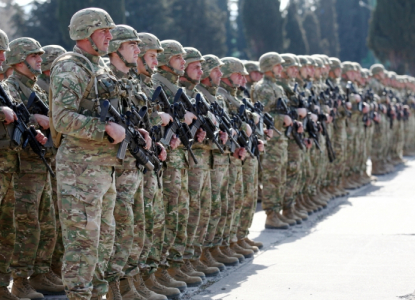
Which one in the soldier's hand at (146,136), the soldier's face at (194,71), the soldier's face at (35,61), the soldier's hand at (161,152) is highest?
the soldier's face at (35,61)

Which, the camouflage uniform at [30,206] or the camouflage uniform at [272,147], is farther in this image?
the camouflage uniform at [272,147]

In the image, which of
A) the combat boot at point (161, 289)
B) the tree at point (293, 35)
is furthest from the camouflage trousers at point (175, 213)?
the tree at point (293, 35)

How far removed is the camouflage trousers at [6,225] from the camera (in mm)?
6094

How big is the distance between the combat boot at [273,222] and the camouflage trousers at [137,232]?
178 inches

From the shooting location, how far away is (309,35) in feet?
190

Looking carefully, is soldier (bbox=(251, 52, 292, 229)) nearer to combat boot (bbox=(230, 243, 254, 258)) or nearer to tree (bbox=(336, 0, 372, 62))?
combat boot (bbox=(230, 243, 254, 258))

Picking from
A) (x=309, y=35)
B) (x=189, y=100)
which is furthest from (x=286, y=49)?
(x=189, y=100)

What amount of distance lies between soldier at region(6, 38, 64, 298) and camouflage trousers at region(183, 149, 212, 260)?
128 centimetres

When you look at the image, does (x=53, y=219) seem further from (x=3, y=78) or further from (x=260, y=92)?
(x=260, y=92)

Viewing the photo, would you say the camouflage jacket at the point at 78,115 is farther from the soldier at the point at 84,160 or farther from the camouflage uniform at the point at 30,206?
the camouflage uniform at the point at 30,206

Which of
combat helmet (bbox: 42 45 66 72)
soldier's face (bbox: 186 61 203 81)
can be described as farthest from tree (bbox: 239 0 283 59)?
combat helmet (bbox: 42 45 66 72)

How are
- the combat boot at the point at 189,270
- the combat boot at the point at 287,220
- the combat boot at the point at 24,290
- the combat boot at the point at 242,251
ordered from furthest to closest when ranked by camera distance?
the combat boot at the point at 287,220 < the combat boot at the point at 242,251 < the combat boot at the point at 189,270 < the combat boot at the point at 24,290

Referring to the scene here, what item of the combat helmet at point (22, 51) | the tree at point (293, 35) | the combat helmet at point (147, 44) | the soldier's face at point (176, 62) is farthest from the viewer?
the tree at point (293, 35)

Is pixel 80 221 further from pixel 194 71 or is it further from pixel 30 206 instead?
pixel 194 71
